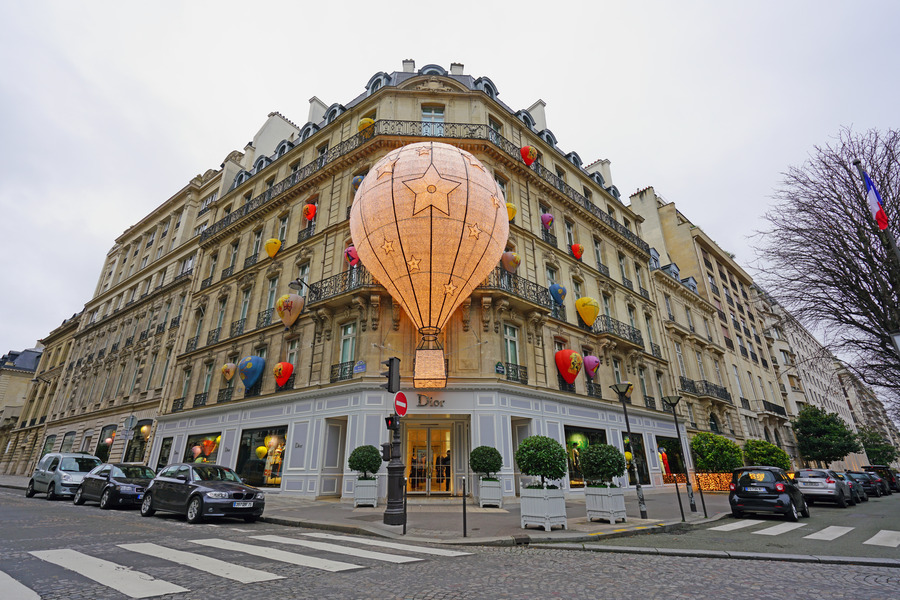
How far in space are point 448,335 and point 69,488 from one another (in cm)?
1392

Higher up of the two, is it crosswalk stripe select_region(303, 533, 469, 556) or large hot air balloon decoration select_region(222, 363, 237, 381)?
large hot air balloon decoration select_region(222, 363, 237, 381)

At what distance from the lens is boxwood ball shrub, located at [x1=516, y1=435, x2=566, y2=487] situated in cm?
868

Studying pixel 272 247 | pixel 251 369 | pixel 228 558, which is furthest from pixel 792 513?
pixel 272 247

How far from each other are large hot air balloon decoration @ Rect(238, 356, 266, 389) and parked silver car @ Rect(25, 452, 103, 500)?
563 centimetres

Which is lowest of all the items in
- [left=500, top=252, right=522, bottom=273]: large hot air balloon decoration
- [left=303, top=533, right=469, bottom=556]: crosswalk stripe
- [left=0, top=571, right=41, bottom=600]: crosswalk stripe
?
[left=303, top=533, right=469, bottom=556]: crosswalk stripe

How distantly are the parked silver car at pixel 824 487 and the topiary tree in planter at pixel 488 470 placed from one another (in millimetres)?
10100

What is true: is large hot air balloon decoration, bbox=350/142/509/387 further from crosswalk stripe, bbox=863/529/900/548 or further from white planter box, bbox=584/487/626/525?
crosswalk stripe, bbox=863/529/900/548

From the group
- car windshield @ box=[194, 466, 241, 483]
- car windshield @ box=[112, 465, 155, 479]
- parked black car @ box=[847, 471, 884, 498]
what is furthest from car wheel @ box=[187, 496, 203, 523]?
parked black car @ box=[847, 471, 884, 498]

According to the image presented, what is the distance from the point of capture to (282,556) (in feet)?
18.1

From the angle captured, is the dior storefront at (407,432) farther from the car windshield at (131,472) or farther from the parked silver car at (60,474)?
the car windshield at (131,472)

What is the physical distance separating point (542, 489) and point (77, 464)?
17.1 meters

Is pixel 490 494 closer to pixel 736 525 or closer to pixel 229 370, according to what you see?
pixel 736 525

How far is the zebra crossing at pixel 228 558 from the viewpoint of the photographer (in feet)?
13.1

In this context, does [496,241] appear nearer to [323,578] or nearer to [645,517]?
[645,517]
